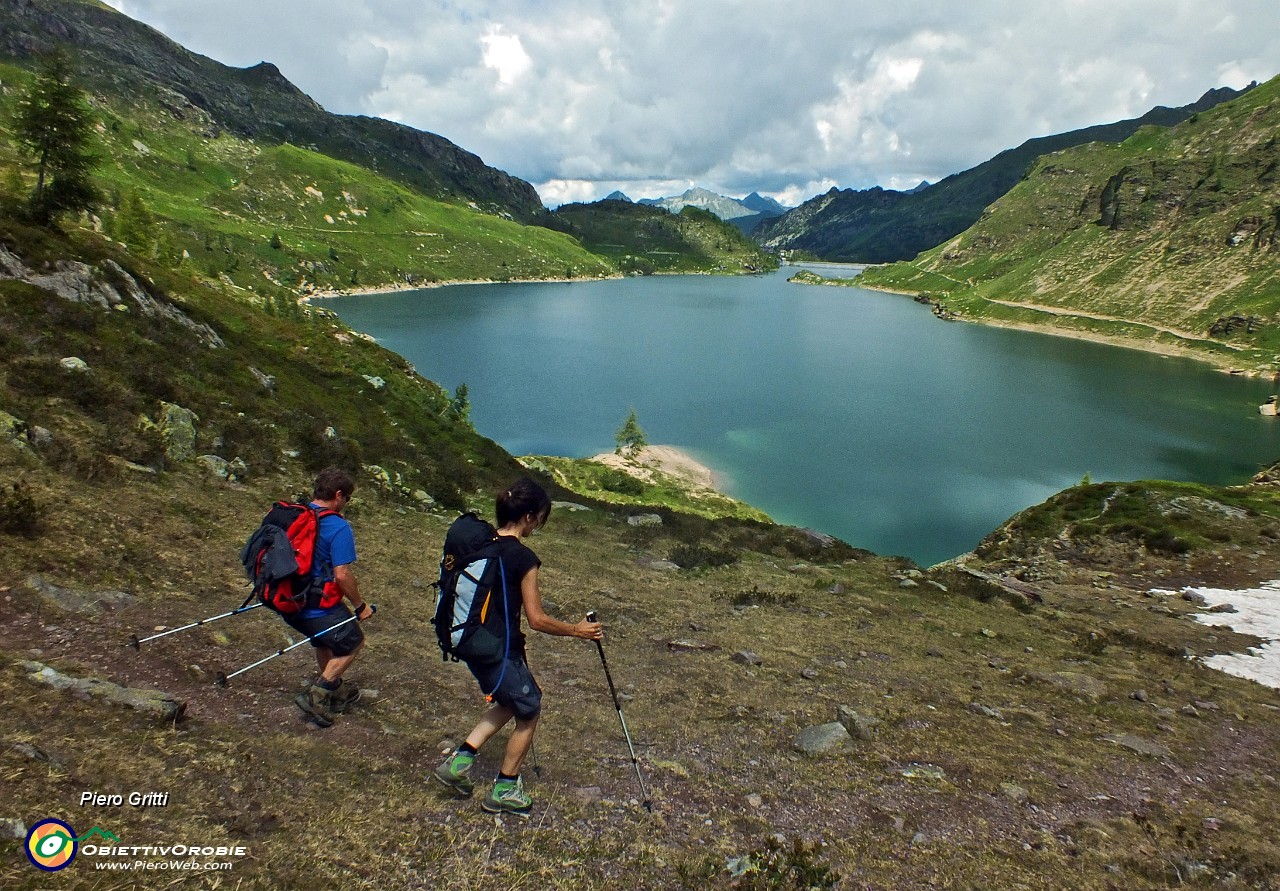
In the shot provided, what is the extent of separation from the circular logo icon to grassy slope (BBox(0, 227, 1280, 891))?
0.18m

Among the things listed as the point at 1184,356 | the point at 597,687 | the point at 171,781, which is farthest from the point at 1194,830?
the point at 1184,356

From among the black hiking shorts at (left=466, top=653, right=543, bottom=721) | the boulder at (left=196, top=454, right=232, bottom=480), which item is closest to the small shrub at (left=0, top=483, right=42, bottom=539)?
the boulder at (left=196, top=454, right=232, bottom=480)

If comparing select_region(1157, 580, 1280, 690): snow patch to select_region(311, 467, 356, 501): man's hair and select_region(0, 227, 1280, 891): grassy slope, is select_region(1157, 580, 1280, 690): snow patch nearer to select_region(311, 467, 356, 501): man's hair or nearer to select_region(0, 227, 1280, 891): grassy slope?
select_region(0, 227, 1280, 891): grassy slope

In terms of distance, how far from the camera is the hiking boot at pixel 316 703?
7641 mm

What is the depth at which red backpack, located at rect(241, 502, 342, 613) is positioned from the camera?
23.1 ft

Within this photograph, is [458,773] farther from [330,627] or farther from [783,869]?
[783,869]

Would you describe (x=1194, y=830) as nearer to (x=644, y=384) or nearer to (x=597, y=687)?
(x=597, y=687)

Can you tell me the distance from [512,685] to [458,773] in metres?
1.17

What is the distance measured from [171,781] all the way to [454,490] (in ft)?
69.3

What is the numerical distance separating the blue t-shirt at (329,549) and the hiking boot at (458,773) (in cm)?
258

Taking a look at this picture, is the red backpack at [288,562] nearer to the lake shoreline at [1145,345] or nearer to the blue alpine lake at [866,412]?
the blue alpine lake at [866,412]

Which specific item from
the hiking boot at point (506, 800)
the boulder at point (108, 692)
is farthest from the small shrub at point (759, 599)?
the boulder at point (108, 692)

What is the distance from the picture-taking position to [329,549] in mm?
7516

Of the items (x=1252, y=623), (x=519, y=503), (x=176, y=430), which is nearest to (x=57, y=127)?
(x=176, y=430)
